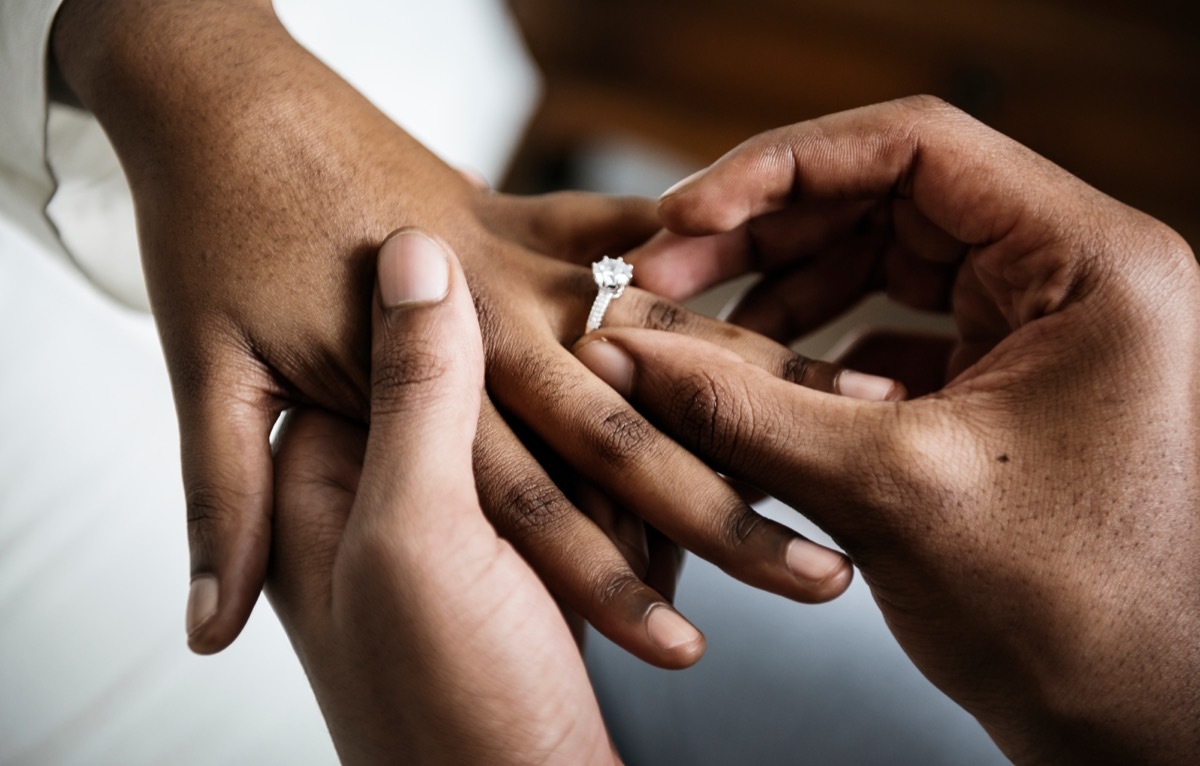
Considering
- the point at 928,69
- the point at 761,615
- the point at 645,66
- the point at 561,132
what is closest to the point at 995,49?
the point at 928,69

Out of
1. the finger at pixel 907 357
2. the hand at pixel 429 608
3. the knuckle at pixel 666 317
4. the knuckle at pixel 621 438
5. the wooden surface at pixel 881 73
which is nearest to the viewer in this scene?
the hand at pixel 429 608

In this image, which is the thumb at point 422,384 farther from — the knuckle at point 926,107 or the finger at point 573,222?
the knuckle at point 926,107

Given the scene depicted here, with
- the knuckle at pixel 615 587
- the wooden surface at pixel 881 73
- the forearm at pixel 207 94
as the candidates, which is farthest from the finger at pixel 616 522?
the wooden surface at pixel 881 73

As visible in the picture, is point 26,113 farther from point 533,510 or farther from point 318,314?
point 533,510

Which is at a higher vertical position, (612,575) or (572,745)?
(612,575)

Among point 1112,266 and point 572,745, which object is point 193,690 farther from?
point 1112,266

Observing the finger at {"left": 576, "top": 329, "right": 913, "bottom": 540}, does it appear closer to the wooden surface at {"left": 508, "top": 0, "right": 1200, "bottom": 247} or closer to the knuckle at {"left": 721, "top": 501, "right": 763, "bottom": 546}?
the knuckle at {"left": 721, "top": 501, "right": 763, "bottom": 546}

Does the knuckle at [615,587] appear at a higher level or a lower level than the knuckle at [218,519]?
higher
